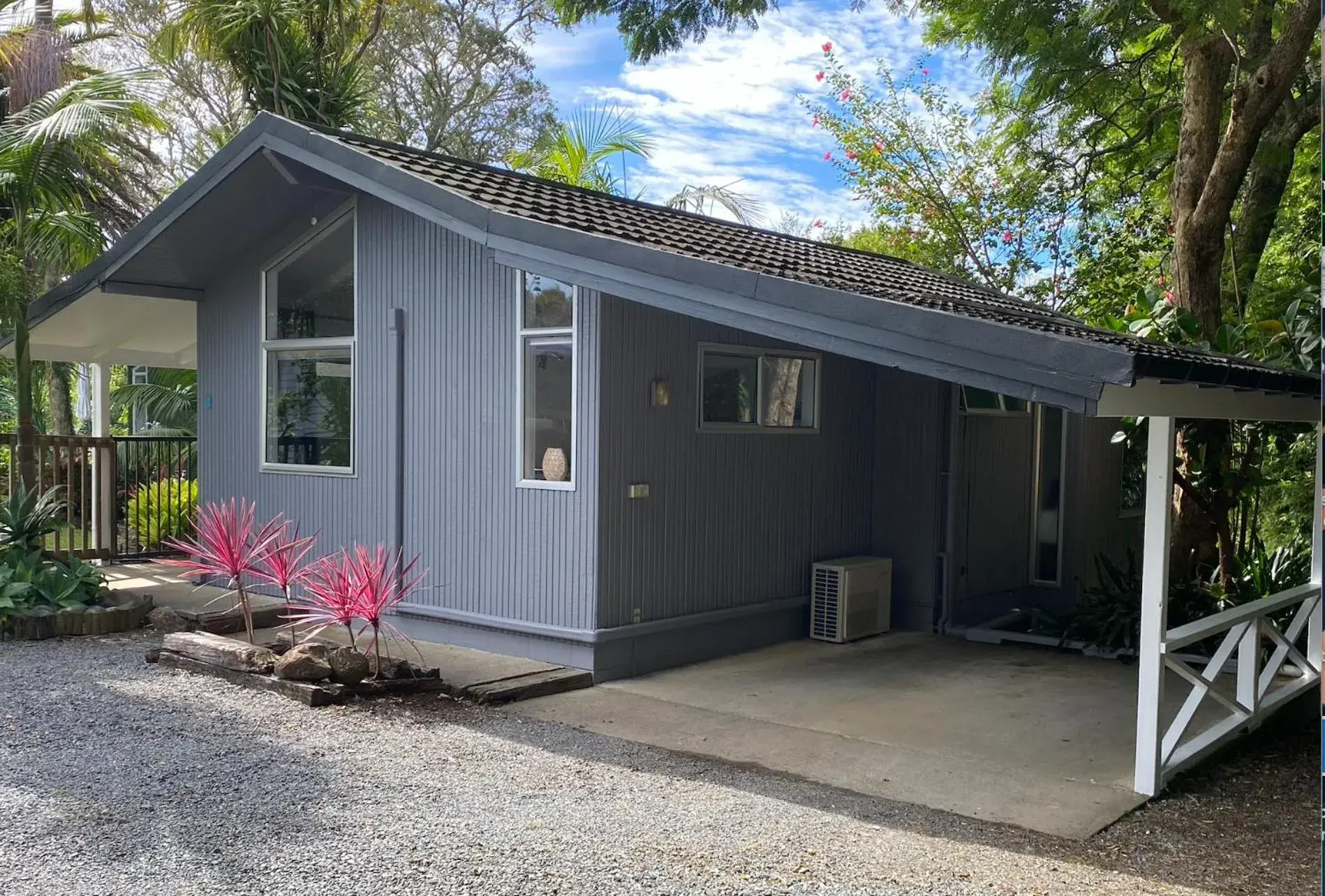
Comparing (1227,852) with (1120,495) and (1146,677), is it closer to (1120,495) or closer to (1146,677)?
(1146,677)

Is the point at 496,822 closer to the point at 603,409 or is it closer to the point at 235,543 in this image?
the point at 603,409

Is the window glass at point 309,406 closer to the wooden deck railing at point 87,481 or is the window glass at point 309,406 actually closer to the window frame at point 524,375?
the window frame at point 524,375

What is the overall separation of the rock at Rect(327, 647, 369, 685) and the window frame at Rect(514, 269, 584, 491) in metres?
1.49

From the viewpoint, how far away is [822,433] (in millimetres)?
8711

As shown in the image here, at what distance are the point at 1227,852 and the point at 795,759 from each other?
185 cm

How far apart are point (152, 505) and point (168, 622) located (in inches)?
157

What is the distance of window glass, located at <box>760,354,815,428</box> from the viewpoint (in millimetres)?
8203

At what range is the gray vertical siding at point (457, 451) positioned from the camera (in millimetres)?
6957

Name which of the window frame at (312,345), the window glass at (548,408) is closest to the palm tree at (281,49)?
the window frame at (312,345)

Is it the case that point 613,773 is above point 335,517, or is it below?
below

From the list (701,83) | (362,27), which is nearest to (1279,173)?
(362,27)

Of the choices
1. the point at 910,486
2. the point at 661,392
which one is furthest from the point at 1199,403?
the point at 910,486

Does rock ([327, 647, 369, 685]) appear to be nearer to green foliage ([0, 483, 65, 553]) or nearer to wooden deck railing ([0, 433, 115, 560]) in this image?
green foliage ([0, 483, 65, 553])

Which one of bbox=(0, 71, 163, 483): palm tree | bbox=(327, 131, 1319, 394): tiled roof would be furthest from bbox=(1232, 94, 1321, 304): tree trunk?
bbox=(0, 71, 163, 483): palm tree
